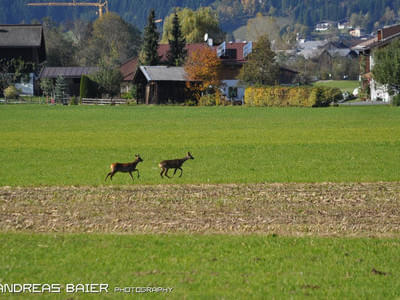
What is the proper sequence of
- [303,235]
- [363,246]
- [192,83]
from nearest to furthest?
[363,246]
[303,235]
[192,83]

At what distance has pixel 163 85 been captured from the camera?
77.6 meters

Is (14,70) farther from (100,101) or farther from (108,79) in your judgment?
(100,101)

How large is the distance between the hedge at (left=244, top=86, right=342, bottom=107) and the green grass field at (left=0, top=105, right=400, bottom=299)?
1468 inches

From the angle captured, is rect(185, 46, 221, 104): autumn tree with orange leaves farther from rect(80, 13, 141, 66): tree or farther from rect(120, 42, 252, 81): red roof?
rect(80, 13, 141, 66): tree

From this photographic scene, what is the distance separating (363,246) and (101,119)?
126 ft

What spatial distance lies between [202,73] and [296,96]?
14943 millimetres

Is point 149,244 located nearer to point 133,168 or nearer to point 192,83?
point 133,168

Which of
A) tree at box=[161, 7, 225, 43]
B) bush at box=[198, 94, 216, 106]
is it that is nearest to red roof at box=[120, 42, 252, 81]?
bush at box=[198, 94, 216, 106]

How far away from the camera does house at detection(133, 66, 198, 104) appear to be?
252 ft

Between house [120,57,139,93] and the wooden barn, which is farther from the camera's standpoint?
house [120,57,139,93]

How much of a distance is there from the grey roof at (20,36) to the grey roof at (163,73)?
22464 millimetres

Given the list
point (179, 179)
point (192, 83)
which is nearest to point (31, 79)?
point (192, 83)

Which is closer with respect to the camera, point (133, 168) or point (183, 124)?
point (133, 168)

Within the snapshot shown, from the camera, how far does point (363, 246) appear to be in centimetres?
1088
